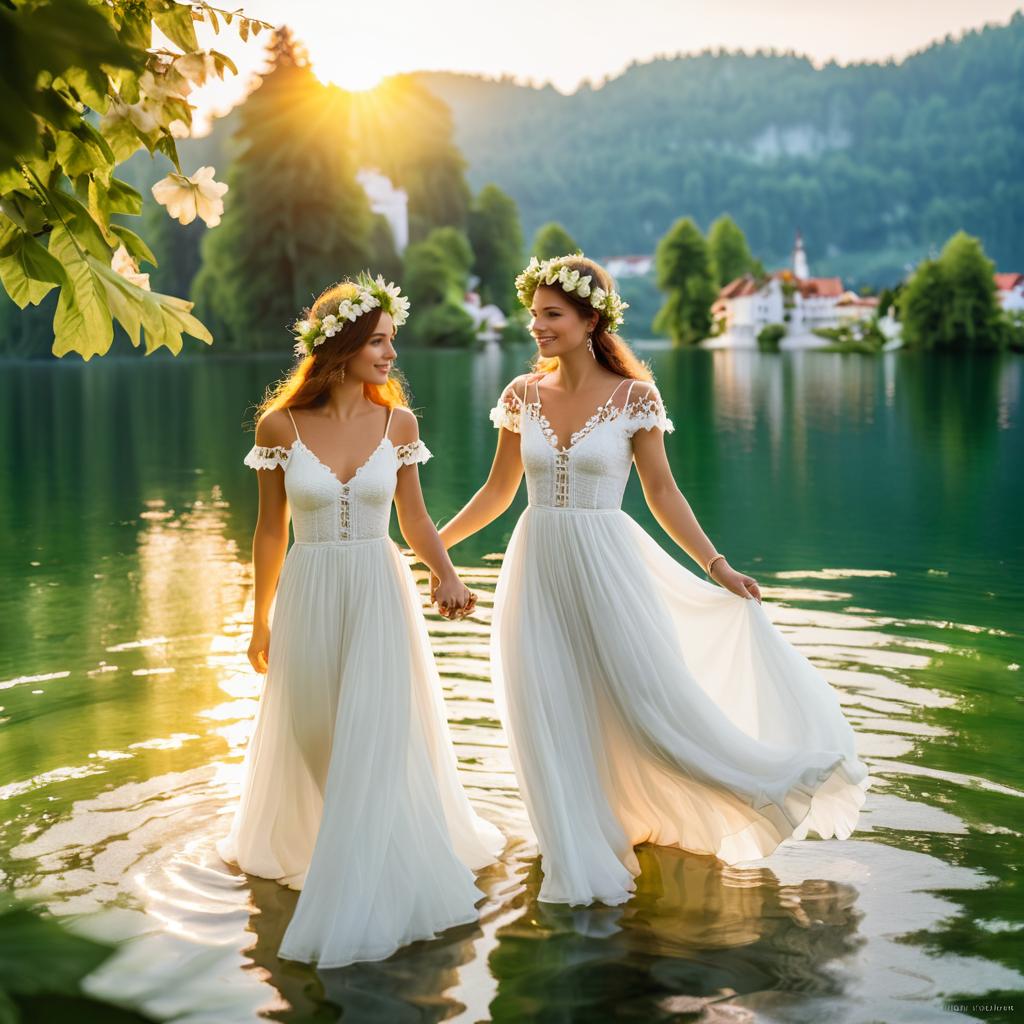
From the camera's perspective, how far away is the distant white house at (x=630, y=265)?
18750 centimetres

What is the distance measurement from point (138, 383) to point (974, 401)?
28217mm

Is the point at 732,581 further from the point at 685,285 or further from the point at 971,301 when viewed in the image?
the point at 685,285

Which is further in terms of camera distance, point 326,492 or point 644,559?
point 644,559

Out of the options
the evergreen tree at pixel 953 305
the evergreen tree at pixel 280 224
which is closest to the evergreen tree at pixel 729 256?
the evergreen tree at pixel 953 305

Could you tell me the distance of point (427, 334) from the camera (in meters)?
84.3

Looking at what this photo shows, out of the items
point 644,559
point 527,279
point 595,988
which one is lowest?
point 595,988

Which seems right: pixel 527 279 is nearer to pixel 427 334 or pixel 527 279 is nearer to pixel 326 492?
pixel 326 492

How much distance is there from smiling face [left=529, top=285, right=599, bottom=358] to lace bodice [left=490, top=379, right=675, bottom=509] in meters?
0.26

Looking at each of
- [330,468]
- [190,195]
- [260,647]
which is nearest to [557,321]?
[330,468]

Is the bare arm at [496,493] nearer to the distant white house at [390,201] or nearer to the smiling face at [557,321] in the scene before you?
the smiling face at [557,321]

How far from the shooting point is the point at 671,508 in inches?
222

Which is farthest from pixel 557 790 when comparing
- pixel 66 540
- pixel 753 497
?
pixel 753 497

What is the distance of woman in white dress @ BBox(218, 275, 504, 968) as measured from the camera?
15.5 ft

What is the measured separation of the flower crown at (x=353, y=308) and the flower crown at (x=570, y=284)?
21.2 inches
